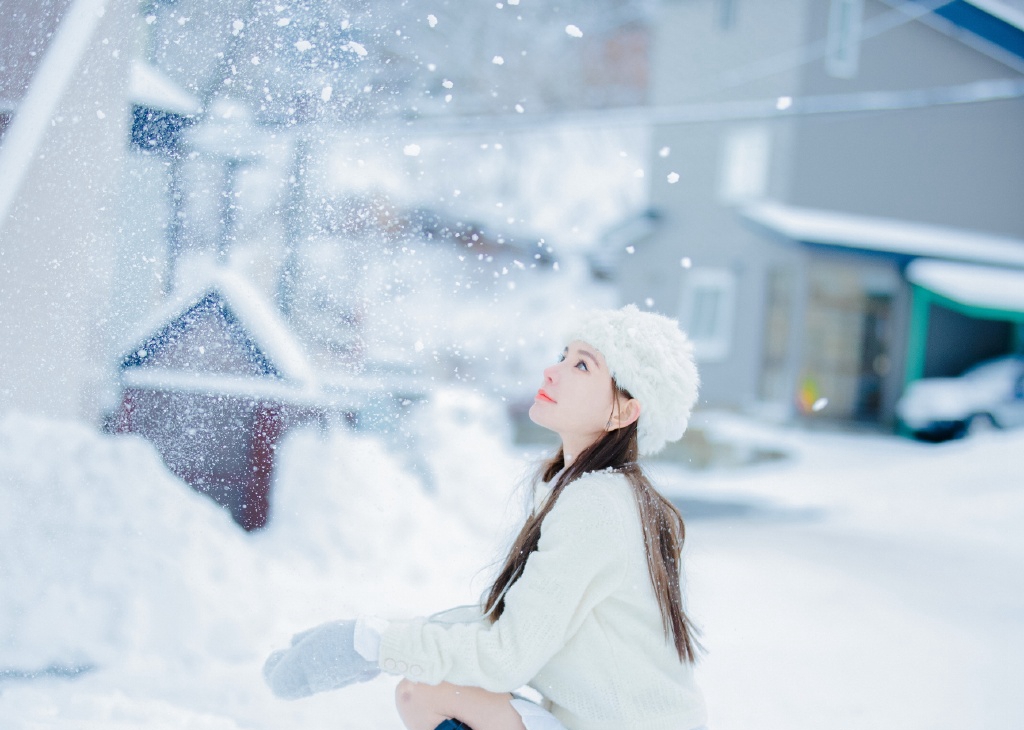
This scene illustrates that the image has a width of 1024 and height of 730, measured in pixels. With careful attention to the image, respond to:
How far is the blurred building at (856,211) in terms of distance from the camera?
11273 mm

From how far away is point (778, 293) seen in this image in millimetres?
11555

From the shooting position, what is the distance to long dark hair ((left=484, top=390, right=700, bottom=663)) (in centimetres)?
153

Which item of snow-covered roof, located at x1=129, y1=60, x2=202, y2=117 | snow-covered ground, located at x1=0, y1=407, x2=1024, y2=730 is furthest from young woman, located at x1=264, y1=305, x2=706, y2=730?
snow-covered roof, located at x1=129, y1=60, x2=202, y2=117

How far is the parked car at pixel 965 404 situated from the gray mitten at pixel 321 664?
9570 millimetres

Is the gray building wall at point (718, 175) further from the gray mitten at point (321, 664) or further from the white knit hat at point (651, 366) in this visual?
the gray mitten at point (321, 664)

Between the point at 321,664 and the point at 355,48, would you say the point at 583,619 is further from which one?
the point at 355,48

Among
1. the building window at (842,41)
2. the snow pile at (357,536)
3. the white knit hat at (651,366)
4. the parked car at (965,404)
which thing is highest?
the building window at (842,41)

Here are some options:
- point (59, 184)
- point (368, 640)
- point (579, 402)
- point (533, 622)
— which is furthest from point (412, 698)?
point (59, 184)

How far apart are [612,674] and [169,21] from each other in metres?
1.88

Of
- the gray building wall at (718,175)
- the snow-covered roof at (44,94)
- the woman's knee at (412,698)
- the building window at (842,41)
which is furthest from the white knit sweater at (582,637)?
the building window at (842,41)

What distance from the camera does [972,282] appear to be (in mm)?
10789

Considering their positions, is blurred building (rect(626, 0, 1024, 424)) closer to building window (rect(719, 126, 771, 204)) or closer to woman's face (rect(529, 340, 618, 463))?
building window (rect(719, 126, 771, 204))

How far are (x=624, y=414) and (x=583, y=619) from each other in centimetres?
39

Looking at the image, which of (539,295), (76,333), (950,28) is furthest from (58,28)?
(539,295)
